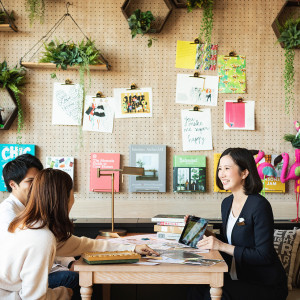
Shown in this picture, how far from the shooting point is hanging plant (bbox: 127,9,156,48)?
3512 mm

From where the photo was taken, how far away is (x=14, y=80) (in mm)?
3576

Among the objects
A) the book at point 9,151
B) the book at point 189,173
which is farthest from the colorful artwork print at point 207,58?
the book at point 9,151

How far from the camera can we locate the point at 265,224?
2416 mm

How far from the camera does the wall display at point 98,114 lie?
145 inches

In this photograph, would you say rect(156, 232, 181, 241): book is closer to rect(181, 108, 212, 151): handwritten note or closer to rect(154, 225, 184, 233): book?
rect(154, 225, 184, 233): book

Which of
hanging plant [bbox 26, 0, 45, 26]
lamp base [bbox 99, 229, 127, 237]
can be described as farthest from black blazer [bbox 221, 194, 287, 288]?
hanging plant [bbox 26, 0, 45, 26]

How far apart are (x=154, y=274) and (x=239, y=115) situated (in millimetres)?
1951

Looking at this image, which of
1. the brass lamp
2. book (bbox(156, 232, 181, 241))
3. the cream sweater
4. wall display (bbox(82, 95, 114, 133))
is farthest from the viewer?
wall display (bbox(82, 95, 114, 133))

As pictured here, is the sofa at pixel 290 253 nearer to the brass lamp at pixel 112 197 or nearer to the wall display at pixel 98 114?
the brass lamp at pixel 112 197

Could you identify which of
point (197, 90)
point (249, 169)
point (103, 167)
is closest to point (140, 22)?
point (197, 90)

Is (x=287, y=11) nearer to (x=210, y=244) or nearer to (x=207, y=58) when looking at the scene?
(x=207, y=58)

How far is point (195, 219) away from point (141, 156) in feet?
3.76

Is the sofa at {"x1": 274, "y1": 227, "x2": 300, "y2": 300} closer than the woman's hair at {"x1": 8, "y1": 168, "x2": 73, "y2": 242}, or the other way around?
the woman's hair at {"x1": 8, "y1": 168, "x2": 73, "y2": 242}

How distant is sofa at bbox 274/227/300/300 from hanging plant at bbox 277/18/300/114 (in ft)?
3.55
